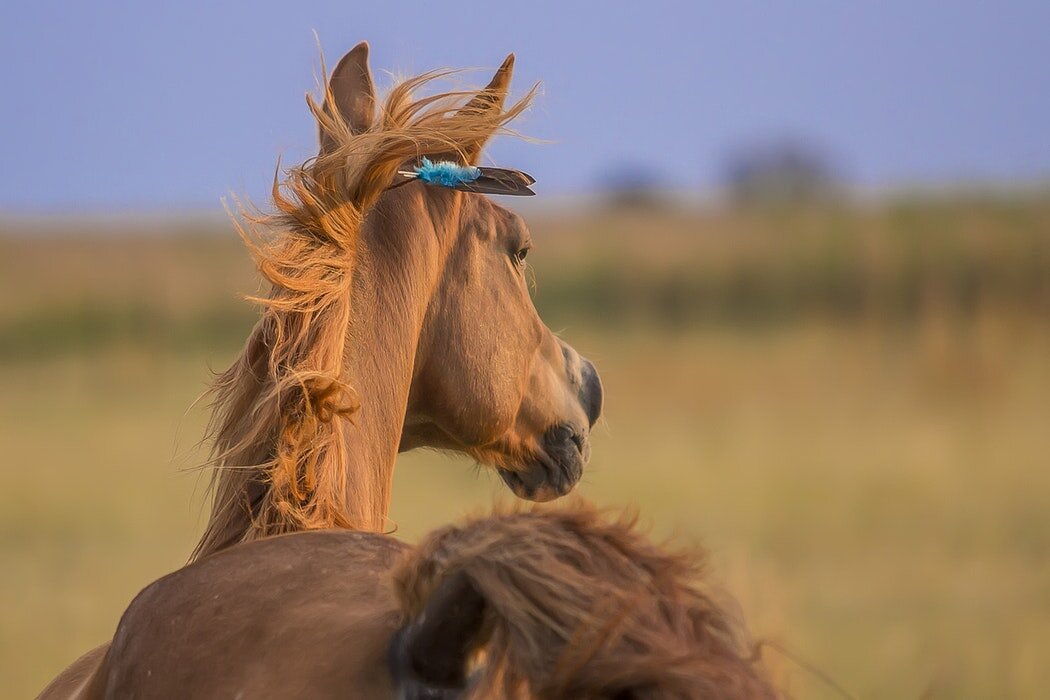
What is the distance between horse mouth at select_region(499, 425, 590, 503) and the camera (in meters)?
2.98

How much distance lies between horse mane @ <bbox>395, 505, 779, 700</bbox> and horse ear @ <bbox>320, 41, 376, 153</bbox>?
1.40 m

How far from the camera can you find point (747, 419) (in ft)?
51.0

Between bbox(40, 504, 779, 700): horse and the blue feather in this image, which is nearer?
bbox(40, 504, 779, 700): horse

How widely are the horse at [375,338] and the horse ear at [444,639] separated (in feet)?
2.80

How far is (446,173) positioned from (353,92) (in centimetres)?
26

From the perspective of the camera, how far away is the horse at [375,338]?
2283mm

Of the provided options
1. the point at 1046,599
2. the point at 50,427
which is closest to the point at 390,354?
the point at 1046,599

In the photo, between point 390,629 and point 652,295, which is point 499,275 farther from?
point 652,295

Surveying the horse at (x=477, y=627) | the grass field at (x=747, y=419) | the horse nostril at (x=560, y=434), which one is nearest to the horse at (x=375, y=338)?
the horse nostril at (x=560, y=434)

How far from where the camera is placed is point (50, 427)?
48.8 ft

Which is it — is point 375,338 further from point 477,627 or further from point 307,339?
point 477,627

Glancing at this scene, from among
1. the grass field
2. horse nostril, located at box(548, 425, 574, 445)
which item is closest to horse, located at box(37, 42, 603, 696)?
horse nostril, located at box(548, 425, 574, 445)

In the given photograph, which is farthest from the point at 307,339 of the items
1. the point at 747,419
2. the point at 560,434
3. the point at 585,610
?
the point at 747,419

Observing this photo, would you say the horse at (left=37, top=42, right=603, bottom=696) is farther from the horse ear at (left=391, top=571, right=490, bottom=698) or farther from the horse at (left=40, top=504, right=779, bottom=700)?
the horse ear at (left=391, top=571, right=490, bottom=698)
